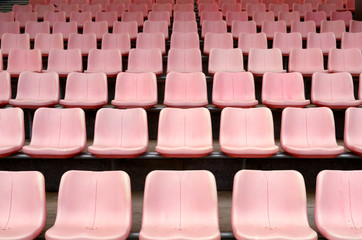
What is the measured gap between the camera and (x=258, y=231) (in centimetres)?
97

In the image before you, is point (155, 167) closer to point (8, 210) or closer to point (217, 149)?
point (217, 149)

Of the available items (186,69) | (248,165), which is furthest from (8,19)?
(248,165)

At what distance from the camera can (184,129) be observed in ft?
4.54

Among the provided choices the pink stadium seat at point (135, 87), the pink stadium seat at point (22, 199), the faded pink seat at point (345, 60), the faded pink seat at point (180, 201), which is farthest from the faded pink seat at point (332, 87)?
the pink stadium seat at point (22, 199)

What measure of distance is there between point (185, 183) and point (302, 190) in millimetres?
273

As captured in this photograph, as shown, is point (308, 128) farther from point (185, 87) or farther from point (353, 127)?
point (185, 87)

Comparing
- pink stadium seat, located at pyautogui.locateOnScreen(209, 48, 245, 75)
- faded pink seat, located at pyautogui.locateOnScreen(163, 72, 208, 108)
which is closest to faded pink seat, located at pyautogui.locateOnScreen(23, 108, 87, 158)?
faded pink seat, located at pyautogui.locateOnScreen(163, 72, 208, 108)

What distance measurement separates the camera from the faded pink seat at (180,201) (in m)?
1.01

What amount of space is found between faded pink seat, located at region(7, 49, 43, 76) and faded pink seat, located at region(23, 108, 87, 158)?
58 cm

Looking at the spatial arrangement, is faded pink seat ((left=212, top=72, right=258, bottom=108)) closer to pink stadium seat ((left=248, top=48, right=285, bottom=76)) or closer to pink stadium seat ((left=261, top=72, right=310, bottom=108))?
pink stadium seat ((left=261, top=72, right=310, bottom=108))

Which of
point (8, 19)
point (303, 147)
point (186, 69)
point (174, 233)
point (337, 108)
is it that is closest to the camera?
point (174, 233)

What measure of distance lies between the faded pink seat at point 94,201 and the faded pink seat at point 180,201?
54 mm

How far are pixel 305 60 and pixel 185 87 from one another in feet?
1.97

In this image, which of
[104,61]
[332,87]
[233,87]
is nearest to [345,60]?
[332,87]
